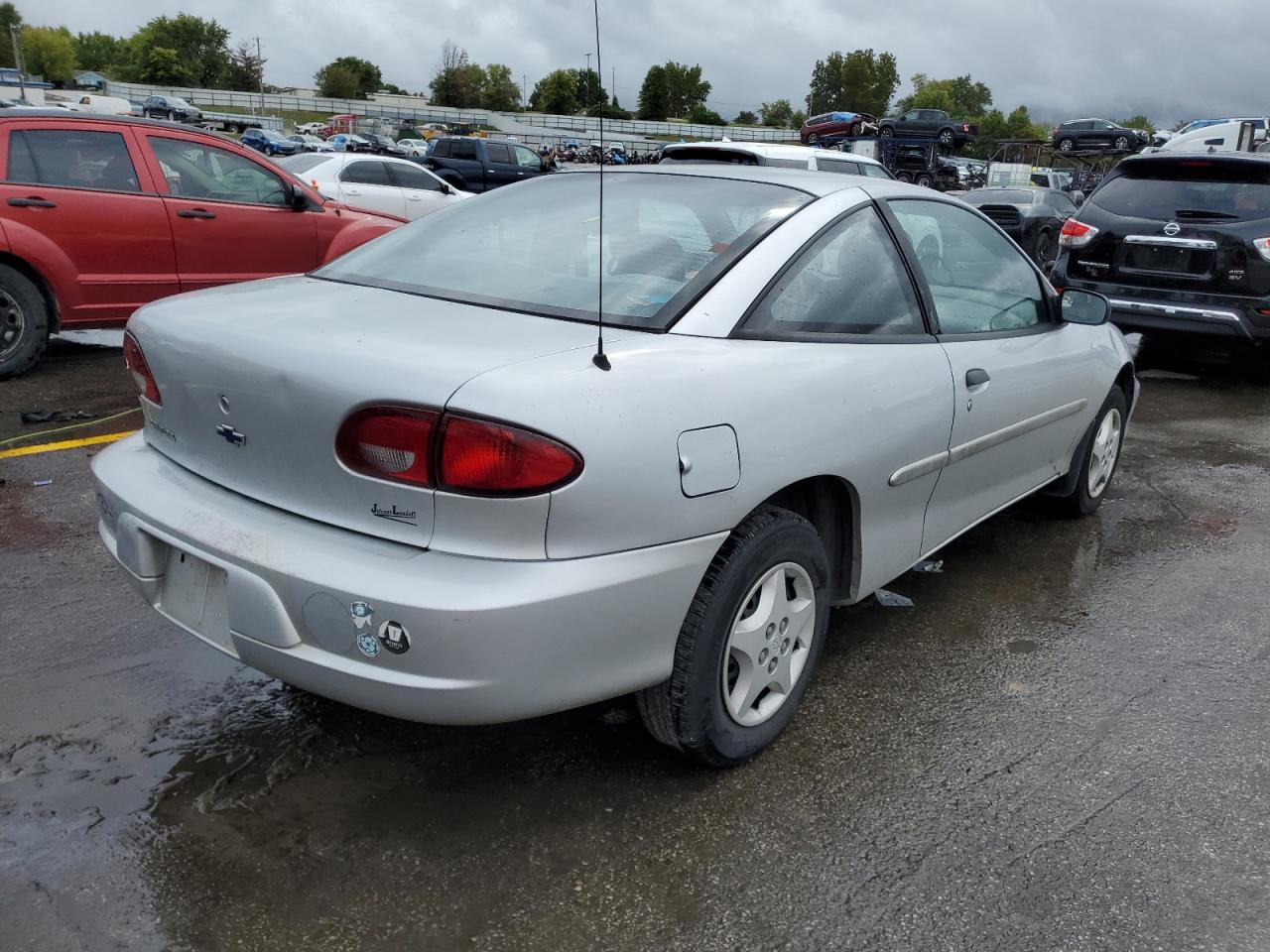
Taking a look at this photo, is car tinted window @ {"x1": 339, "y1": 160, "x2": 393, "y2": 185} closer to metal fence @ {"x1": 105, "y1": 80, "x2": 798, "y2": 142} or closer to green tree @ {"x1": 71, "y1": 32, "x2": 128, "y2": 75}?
metal fence @ {"x1": 105, "y1": 80, "x2": 798, "y2": 142}

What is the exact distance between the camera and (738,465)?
2.35m

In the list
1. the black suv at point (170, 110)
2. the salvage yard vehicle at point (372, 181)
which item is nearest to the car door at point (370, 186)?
the salvage yard vehicle at point (372, 181)

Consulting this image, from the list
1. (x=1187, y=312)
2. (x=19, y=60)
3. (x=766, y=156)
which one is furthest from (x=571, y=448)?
(x=19, y=60)

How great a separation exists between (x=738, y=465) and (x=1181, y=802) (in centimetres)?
143

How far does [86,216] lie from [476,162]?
58.0ft

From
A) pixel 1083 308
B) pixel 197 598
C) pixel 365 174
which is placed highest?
pixel 365 174

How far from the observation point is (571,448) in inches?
80.7

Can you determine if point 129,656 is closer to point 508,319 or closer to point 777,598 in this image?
point 508,319

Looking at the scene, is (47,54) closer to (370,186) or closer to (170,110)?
(170,110)

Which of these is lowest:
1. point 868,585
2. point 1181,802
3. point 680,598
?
point 1181,802

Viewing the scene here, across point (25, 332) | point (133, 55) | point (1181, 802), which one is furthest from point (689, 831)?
point (133, 55)

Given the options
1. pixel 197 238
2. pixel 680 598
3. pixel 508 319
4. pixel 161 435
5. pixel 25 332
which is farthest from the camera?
pixel 197 238

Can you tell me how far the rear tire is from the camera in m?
6.17

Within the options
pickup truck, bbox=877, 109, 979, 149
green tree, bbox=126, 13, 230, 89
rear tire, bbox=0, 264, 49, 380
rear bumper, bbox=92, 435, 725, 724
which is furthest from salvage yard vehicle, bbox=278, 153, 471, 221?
green tree, bbox=126, 13, 230, 89
